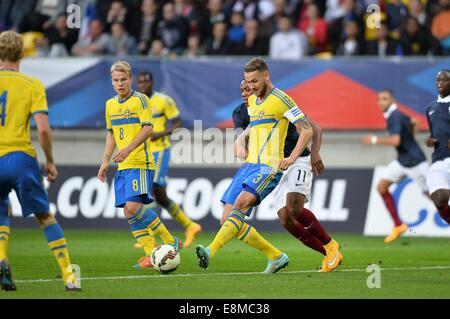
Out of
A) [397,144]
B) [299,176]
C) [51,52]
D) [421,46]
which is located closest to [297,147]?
[299,176]

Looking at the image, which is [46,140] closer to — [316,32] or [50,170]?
[50,170]

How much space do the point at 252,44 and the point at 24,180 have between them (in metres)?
12.2

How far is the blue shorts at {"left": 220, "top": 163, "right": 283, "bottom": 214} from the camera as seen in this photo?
11.4m

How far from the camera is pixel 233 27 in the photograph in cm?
2178

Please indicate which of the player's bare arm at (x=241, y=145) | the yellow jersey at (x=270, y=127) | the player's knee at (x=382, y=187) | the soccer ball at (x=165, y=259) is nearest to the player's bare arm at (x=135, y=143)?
the player's bare arm at (x=241, y=145)

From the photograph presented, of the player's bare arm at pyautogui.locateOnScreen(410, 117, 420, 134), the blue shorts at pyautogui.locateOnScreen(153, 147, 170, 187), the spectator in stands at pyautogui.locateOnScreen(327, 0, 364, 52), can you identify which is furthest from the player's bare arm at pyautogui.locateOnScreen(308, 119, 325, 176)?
Answer: the spectator in stands at pyautogui.locateOnScreen(327, 0, 364, 52)

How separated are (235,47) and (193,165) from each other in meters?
2.88

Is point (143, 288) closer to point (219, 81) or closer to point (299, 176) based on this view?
point (299, 176)

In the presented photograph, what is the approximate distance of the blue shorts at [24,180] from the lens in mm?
9422

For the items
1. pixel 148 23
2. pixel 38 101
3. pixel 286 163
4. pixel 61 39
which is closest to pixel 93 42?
pixel 61 39

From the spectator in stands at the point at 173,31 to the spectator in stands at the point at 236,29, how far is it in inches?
38.8

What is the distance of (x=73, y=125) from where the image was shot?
812 inches

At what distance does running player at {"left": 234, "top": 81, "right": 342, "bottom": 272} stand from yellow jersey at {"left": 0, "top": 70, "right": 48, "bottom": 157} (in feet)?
9.60

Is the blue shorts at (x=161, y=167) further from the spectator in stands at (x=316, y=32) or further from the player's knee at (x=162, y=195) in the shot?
the spectator in stands at (x=316, y=32)
